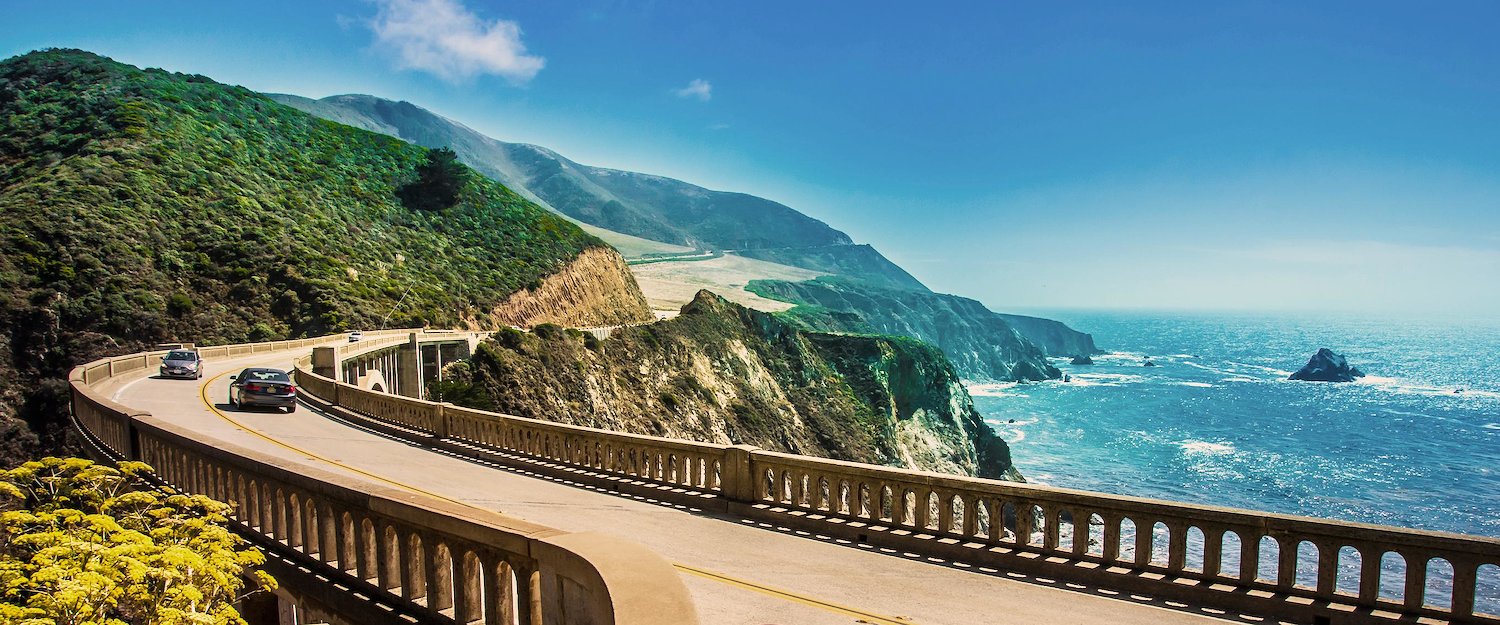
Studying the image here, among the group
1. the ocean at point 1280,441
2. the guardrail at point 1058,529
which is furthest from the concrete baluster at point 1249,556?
the ocean at point 1280,441

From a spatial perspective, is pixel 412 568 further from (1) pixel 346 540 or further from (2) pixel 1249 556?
(2) pixel 1249 556

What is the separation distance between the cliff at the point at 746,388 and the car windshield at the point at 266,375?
19580 mm

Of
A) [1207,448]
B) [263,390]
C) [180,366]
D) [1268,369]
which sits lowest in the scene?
[1268,369]

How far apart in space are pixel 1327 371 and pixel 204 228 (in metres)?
160

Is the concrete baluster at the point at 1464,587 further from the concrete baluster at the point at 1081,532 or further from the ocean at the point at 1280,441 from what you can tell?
the ocean at the point at 1280,441

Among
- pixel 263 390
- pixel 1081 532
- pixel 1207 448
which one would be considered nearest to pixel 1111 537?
pixel 1081 532

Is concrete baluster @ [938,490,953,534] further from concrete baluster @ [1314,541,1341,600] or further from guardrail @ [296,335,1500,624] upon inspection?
concrete baluster @ [1314,541,1341,600]

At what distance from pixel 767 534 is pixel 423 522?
18.0ft

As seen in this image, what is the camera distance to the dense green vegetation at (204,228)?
43750 millimetres

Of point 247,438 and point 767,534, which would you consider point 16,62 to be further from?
point 767,534

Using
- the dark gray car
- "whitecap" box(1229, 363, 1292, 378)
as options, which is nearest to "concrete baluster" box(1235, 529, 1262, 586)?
the dark gray car

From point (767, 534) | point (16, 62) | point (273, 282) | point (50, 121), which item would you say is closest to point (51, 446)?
point (273, 282)

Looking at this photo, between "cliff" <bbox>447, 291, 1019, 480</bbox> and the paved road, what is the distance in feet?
105

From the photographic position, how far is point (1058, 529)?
9.33 metres
